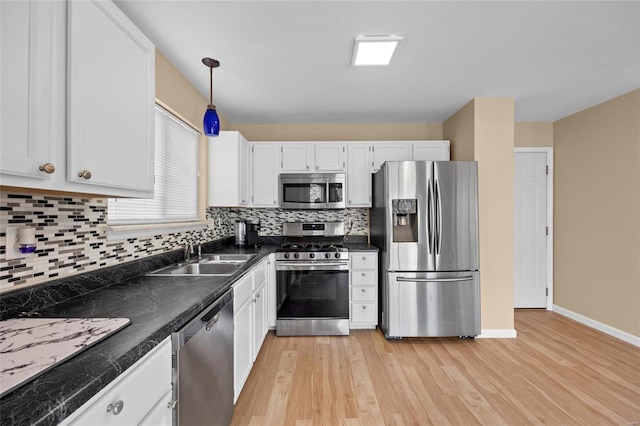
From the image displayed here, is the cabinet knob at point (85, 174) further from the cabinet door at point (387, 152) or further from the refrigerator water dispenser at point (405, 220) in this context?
the cabinet door at point (387, 152)

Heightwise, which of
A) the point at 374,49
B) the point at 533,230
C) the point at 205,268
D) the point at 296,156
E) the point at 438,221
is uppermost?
the point at 374,49

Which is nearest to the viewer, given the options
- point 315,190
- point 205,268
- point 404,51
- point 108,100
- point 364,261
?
point 108,100

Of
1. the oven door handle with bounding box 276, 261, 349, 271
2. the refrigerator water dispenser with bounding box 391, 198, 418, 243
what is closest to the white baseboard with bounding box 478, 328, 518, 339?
the refrigerator water dispenser with bounding box 391, 198, 418, 243

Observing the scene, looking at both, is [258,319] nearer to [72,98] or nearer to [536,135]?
[72,98]

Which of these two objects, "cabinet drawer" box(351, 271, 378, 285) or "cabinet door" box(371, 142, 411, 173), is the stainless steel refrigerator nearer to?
"cabinet drawer" box(351, 271, 378, 285)

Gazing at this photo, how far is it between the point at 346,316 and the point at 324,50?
8.33 feet

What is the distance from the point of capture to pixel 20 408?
0.56m

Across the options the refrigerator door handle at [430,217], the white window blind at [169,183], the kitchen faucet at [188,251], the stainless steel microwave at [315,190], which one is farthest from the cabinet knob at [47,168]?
the refrigerator door handle at [430,217]

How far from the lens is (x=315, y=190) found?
3389mm

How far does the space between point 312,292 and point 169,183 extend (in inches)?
69.5

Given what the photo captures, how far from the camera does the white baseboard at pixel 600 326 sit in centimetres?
283

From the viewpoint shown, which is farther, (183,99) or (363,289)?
(363,289)

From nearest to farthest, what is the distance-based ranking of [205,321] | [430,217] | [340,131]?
1. [205,321]
2. [430,217]
3. [340,131]

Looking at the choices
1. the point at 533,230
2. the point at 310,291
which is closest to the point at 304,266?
the point at 310,291
